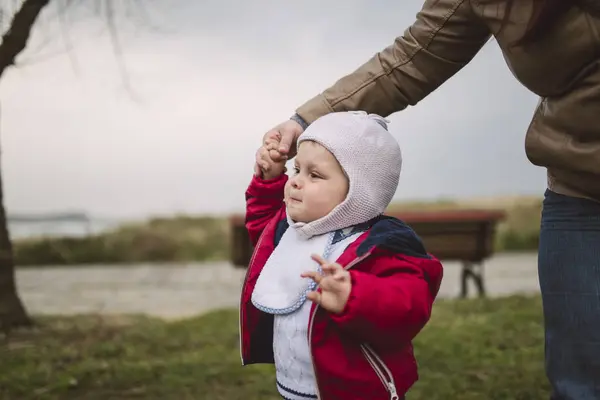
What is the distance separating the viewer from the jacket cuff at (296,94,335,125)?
6.05 feet

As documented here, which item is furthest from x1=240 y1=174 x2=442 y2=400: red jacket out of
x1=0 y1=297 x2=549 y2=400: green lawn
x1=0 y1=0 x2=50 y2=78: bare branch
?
x1=0 y1=0 x2=50 y2=78: bare branch

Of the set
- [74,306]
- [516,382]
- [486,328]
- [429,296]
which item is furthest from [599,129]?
[74,306]

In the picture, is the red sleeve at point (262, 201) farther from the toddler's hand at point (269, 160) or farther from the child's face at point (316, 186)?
the child's face at point (316, 186)

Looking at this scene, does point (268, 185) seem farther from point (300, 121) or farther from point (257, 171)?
point (300, 121)

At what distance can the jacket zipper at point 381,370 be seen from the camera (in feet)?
5.19

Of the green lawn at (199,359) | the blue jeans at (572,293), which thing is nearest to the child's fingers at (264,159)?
the blue jeans at (572,293)

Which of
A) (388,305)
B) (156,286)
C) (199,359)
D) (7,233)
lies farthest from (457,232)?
(388,305)

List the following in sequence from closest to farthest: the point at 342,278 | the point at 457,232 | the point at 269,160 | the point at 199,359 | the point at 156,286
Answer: the point at 342,278
the point at 269,160
the point at 199,359
the point at 457,232
the point at 156,286

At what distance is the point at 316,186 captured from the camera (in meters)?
1.64

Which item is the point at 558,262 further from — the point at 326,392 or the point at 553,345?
the point at 326,392

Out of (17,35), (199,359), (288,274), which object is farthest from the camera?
(17,35)

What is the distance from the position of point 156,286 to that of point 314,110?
488 centimetres

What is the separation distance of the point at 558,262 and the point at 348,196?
1.40 ft

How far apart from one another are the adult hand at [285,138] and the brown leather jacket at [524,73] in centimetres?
5
